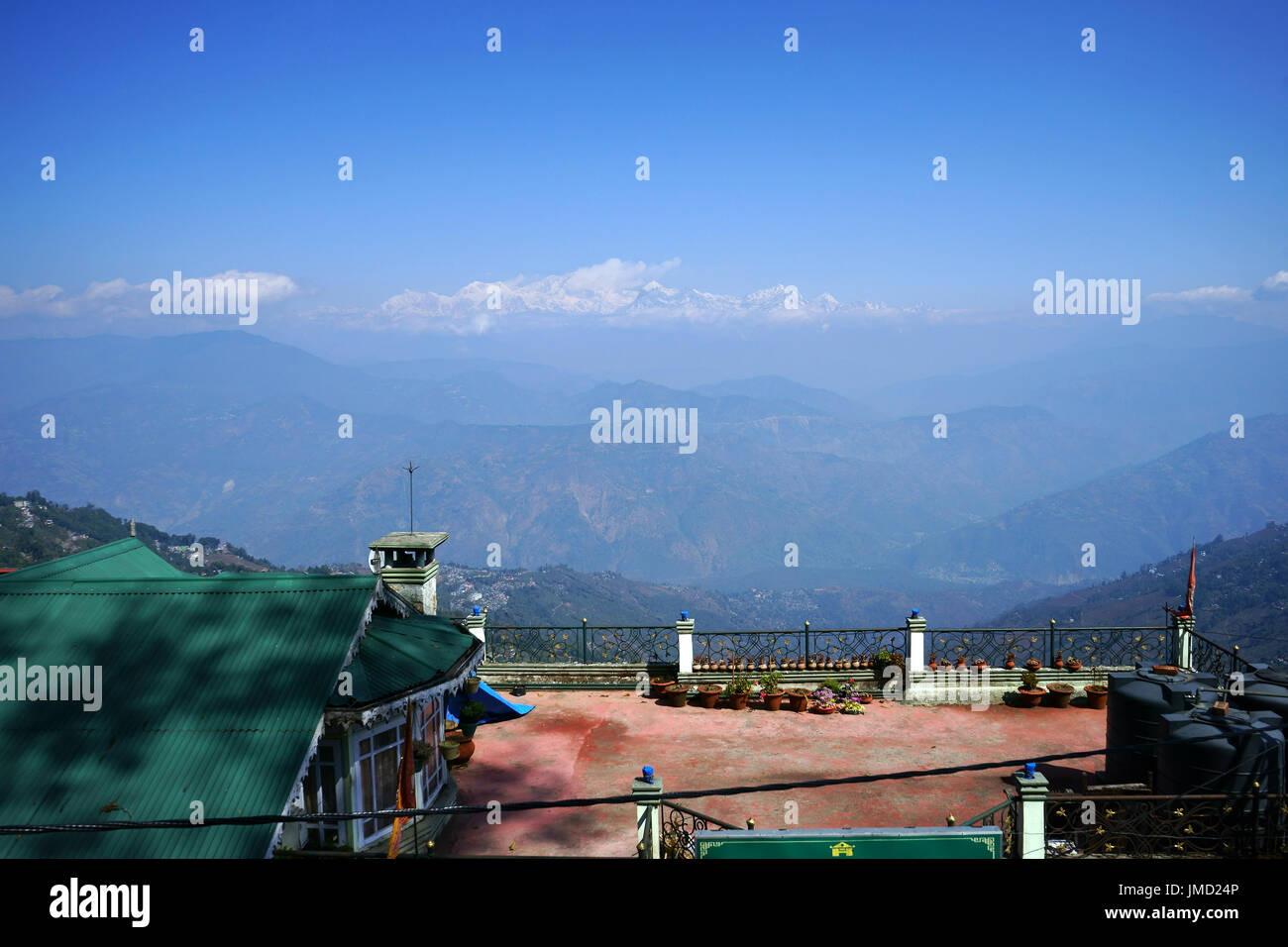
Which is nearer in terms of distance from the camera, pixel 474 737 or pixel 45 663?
pixel 45 663

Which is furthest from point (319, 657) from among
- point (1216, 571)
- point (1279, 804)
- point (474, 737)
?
point (1216, 571)

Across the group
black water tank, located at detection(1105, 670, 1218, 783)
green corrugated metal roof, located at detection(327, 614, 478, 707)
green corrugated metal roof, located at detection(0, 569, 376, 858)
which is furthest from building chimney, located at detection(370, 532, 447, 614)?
black water tank, located at detection(1105, 670, 1218, 783)

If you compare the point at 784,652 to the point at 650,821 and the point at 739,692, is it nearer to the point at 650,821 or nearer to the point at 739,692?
the point at 739,692

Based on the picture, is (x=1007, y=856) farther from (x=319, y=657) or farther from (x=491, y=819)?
(x=319, y=657)

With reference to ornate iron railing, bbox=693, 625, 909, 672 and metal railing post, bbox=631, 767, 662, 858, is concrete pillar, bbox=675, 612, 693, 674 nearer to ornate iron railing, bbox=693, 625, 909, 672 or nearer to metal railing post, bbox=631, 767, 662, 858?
ornate iron railing, bbox=693, 625, 909, 672
